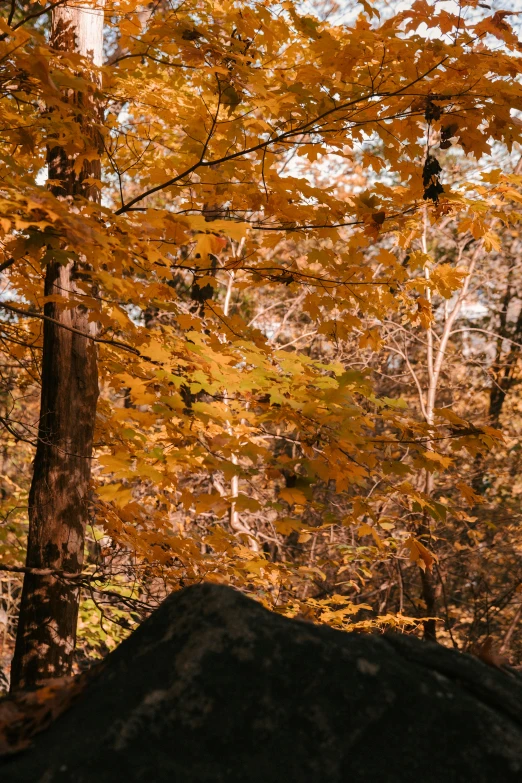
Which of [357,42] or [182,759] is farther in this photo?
[357,42]

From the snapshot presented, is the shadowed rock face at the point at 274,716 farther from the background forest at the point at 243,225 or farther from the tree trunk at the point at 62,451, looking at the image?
the tree trunk at the point at 62,451

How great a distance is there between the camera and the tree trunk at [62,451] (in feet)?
12.4

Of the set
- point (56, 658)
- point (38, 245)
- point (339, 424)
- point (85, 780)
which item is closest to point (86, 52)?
point (38, 245)

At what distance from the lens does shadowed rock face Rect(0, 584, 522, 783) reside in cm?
137

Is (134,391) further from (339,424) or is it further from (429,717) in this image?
(429,717)

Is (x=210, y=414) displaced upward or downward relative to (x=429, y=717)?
upward

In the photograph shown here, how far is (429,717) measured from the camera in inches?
58.7

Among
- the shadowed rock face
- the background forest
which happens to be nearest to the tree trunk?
the background forest

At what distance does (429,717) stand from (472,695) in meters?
0.18

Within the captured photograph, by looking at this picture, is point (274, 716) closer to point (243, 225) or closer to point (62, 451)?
point (243, 225)

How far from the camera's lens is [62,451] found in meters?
3.66

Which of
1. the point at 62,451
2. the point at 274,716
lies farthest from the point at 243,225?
the point at 62,451

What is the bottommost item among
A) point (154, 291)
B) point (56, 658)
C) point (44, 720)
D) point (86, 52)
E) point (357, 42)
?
point (56, 658)

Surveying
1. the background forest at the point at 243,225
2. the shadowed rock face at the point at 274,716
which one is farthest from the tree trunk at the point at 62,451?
the shadowed rock face at the point at 274,716
